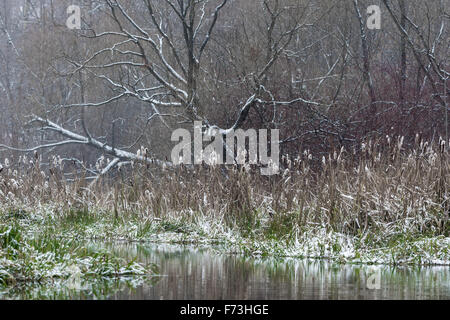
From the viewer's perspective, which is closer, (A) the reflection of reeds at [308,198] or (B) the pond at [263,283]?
(B) the pond at [263,283]

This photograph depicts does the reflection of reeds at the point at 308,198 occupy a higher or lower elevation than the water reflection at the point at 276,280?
higher

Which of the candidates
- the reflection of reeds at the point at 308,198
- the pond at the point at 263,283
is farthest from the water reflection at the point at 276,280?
the reflection of reeds at the point at 308,198

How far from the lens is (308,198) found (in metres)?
12.8

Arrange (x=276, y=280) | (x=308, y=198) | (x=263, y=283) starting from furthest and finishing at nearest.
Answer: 1. (x=308, y=198)
2. (x=276, y=280)
3. (x=263, y=283)

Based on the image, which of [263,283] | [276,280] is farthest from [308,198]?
[263,283]

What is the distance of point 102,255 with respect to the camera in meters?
8.69


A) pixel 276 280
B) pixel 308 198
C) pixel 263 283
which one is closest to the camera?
pixel 263 283

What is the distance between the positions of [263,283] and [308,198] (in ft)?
16.1

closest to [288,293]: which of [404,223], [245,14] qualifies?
[404,223]

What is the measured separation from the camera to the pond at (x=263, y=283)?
7.14m

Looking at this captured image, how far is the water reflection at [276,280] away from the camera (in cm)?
720

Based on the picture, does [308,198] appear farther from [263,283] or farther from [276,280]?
[263,283]

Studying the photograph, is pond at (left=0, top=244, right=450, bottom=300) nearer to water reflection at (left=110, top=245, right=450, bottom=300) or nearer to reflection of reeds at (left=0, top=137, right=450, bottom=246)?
water reflection at (left=110, top=245, right=450, bottom=300)

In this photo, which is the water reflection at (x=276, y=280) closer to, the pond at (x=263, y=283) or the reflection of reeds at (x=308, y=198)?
the pond at (x=263, y=283)
